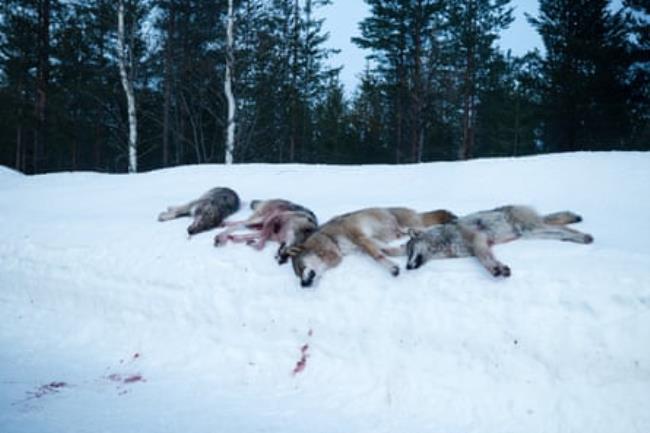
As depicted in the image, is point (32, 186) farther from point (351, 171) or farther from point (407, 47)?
point (407, 47)

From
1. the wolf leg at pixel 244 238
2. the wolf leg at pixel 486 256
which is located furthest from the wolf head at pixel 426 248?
the wolf leg at pixel 244 238

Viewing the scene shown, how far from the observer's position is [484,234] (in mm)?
4582

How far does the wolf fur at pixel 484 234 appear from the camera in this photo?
4.43 metres

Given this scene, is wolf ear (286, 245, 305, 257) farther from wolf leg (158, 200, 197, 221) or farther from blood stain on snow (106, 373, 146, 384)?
wolf leg (158, 200, 197, 221)

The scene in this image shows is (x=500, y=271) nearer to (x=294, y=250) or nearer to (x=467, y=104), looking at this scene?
(x=294, y=250)

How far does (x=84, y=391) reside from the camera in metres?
3.96

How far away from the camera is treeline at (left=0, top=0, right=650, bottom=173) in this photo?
16.0 m

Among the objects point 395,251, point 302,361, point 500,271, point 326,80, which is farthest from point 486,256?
point 326,80

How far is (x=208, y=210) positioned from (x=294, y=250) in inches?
88.2

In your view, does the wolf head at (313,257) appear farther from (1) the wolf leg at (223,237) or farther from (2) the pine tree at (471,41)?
(2) the pine tree at (471,41)

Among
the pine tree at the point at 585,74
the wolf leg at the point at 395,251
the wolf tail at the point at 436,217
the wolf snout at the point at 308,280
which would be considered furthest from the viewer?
the pine tree at the point at 585,74

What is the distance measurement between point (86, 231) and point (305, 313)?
4.57 metres

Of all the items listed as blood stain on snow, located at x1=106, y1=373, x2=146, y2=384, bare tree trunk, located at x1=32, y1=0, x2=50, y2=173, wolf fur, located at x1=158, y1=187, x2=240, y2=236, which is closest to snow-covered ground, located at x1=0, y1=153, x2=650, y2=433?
blood stain on snow, located at x1=106, y1=373, x2=146, y2=384

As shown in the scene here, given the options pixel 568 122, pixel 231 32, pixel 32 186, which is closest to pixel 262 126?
pixel 231 32
